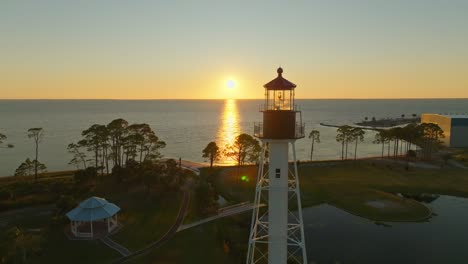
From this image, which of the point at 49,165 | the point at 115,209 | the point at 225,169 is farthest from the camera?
the point at 49,165

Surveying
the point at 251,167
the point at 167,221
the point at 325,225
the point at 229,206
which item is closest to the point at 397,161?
the point at 251,167

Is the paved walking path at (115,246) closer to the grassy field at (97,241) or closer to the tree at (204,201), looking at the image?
the grassy field at (97,241)

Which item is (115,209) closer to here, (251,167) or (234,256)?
(234,256)

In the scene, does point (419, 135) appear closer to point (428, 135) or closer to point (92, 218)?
point (428, 135)

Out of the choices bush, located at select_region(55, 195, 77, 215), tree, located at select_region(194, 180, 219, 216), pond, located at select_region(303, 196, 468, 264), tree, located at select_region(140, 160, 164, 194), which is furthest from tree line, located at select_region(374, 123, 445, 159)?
bush, located at select_region(55, 195, 77, 215)

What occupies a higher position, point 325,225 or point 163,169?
point 163,169

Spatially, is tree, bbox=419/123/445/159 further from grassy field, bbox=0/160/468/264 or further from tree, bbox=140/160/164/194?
tree, bbox=140/160/164/194

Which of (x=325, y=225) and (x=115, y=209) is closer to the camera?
(x=115, y=209)
